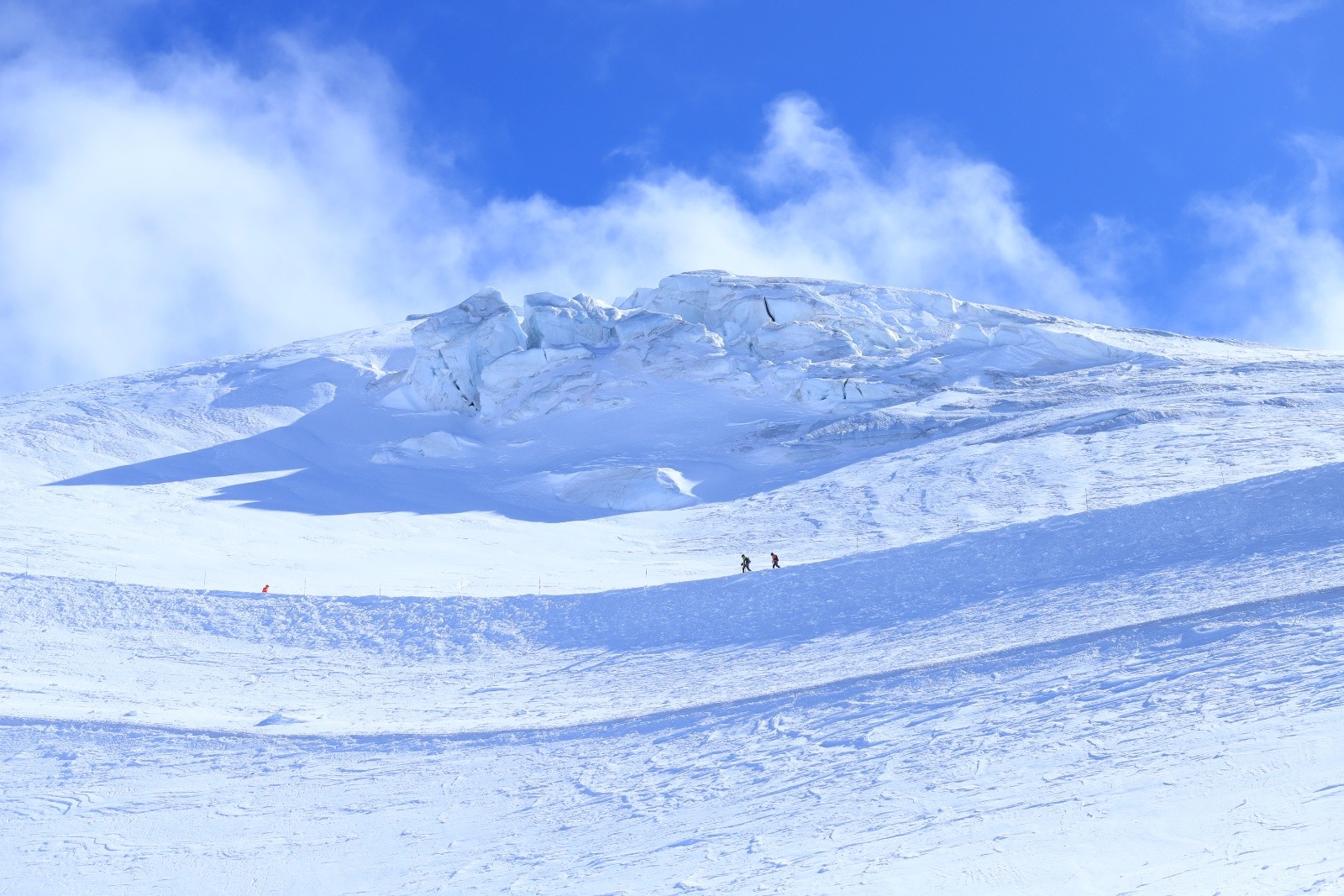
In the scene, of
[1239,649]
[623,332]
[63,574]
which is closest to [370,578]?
[63,574]

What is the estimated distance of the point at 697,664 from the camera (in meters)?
21.0

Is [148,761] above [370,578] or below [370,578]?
below

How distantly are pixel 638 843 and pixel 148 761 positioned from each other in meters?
8.23

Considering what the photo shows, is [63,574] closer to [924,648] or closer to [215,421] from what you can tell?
[924,648]

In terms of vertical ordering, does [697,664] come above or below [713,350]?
below

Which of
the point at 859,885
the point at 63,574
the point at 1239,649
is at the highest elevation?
the point at 63,574

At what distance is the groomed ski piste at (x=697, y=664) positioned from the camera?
37.8 feet

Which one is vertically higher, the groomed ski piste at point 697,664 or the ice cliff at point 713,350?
the ice cliff at point 713,350

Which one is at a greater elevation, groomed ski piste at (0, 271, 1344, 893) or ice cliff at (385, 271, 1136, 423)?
ice cliff at (385, 271, 1136, 423)

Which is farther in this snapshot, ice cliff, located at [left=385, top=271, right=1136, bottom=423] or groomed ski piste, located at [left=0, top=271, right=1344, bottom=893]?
ice cliff, located at [left=385, top=271, right=1136, bottom=423]

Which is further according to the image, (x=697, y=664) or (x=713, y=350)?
(x=713, y=350)

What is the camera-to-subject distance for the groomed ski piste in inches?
454

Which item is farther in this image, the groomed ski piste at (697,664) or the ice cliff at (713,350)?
the ice cliff at (713,350)

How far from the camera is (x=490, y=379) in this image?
66.4 metres
